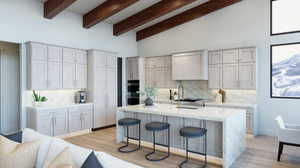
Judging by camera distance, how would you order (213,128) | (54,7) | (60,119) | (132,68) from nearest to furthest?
(213,128) < (54,7) < (60,119) < (132,68)

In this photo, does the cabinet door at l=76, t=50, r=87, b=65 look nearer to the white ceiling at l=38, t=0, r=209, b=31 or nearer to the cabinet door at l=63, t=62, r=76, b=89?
the cabinet door at l=63, t=62, r=76, b=89

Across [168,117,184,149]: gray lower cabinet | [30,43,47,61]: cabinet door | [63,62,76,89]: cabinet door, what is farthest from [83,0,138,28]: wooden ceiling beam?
[168,117,184,149]: gray lower cabinet

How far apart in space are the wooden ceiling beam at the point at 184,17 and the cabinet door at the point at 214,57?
4.43 feet

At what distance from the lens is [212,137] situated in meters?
3.50

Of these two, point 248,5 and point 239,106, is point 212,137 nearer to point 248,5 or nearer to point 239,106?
point 239,106

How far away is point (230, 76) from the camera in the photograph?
5473 millimetres

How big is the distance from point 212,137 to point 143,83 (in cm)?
416

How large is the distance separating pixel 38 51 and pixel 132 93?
3590mm

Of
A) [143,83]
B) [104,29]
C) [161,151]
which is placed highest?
[104,29]

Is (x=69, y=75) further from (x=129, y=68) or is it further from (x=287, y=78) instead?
(x=287, y=78)

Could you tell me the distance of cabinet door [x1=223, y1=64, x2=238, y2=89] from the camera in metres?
5.39

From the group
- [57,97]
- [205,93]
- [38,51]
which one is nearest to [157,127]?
[205,93]

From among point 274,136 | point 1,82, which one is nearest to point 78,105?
point 1,82

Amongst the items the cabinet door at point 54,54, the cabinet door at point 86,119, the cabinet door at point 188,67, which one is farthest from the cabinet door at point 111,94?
the cabinet door at point 188,67
